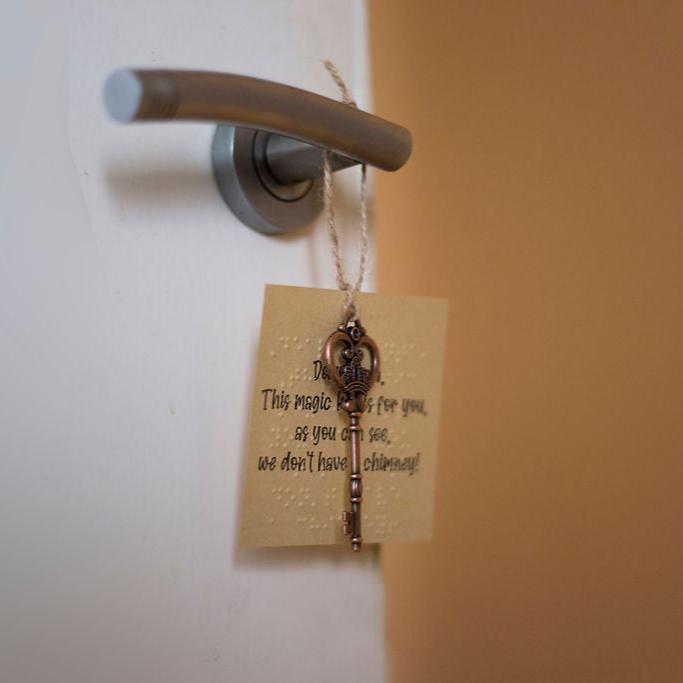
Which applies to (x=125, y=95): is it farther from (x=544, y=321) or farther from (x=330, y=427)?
(x=544, y=321)

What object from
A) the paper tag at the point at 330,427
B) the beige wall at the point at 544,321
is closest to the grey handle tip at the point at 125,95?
the paper tag at the point at 330,427

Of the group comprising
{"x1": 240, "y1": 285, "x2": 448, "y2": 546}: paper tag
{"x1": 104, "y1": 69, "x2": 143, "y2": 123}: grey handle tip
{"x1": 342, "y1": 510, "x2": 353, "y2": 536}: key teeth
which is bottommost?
{"x1": 342, "y1": 510, "x2": 353, "y2": 536}: key teeth

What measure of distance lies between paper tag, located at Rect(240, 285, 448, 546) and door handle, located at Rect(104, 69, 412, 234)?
0.05m

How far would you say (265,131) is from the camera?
335mm

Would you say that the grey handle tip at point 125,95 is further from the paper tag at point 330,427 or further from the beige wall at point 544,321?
the beige wall at point 544,321

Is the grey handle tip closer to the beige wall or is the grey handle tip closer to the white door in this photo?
the white door

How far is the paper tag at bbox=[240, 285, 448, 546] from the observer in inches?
13.8

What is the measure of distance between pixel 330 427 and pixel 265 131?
0.45 ft

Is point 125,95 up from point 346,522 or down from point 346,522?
up

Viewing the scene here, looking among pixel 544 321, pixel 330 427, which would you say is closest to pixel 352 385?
pixel 330 427

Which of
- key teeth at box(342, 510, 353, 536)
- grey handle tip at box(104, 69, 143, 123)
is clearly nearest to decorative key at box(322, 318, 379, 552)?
key teeth at box(342, 510, 353, 536)

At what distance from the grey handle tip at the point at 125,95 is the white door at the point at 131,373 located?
0.07 meters

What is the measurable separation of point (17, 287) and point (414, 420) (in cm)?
20

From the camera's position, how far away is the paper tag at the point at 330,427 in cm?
35
